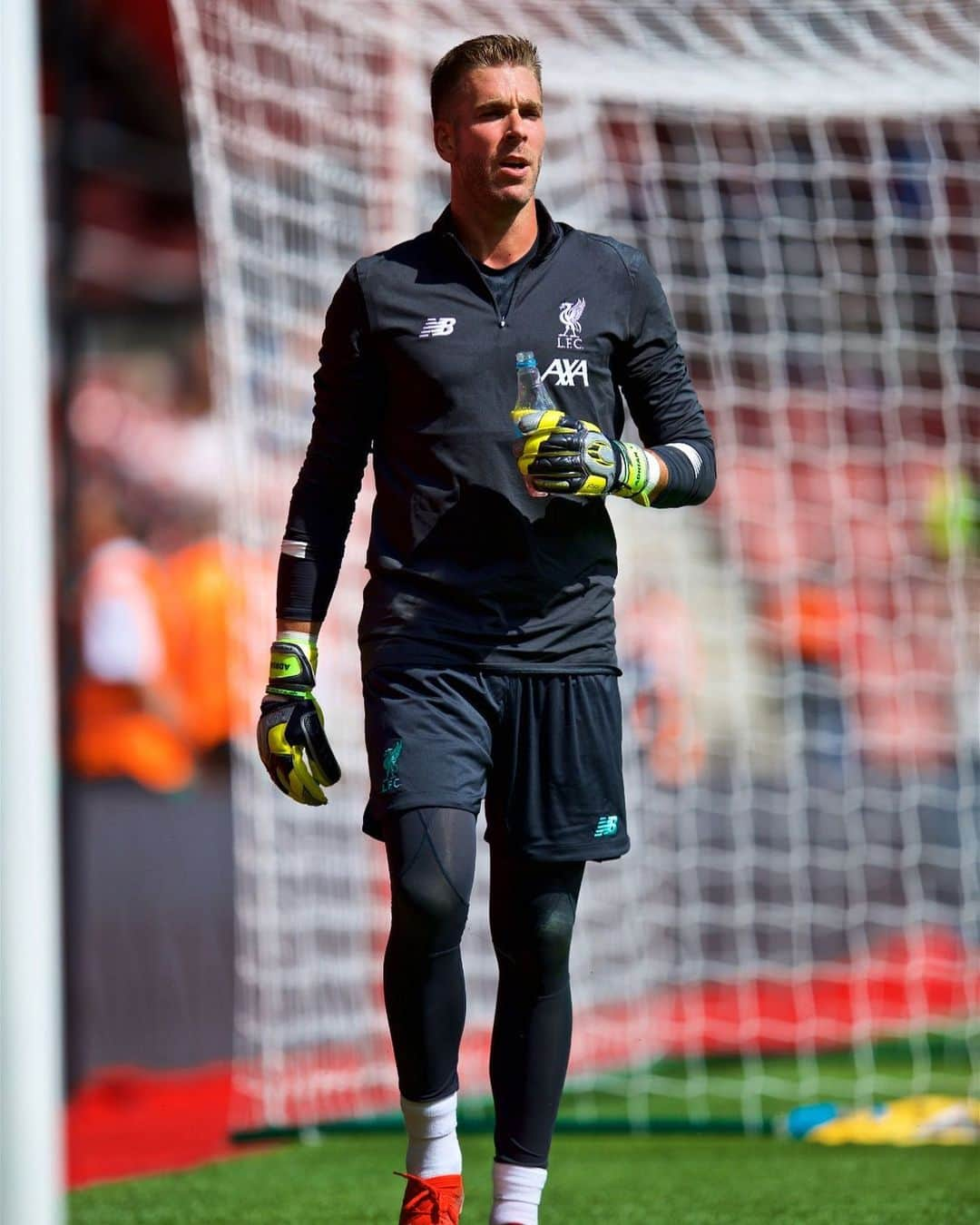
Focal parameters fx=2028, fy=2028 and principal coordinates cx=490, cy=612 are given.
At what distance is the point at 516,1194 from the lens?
3.27 meters

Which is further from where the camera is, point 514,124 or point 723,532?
point 723,532

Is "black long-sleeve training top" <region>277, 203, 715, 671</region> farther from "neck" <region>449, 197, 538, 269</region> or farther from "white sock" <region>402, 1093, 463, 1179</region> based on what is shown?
"white sock" <region>402, 1093, 463, 1179</region>

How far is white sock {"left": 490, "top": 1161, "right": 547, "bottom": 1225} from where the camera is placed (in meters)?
3.26

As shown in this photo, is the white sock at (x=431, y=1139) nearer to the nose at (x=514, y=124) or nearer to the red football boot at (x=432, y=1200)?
the red football boot at (x=432, y=1200)

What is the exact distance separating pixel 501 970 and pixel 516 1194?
14.3 inches

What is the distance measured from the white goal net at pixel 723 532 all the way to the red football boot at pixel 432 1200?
270cm

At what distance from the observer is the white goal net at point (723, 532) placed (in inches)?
250

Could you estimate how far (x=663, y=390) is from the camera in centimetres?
353

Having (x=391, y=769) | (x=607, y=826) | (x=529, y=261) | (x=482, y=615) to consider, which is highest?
(x=529, y=261)

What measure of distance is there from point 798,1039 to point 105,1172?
3.07 m

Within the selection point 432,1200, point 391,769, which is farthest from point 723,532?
point 432,1200

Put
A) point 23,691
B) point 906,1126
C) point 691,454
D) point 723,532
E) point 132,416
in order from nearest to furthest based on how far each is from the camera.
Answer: point 23,691 < point 691,454 < point 906,1126 < point 723,532 < point 132,416

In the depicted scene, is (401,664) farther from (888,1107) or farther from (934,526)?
(934,526)

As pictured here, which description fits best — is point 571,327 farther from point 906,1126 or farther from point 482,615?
point 906,1126
